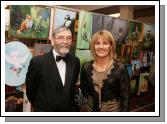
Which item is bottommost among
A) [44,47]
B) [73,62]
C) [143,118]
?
[143,118]

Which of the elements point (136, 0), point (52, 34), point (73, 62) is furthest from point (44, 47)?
point (136, 0)

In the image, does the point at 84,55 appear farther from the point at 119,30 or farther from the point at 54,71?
the point at 119,30

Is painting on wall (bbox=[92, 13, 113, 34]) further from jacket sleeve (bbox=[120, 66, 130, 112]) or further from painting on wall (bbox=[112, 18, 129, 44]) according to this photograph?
jacket sleeve (bbox=[120, 66, 130, 112])

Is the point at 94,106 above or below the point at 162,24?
below

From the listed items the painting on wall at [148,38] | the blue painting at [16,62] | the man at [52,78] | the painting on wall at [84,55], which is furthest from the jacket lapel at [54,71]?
the painting on wall at [148,38]

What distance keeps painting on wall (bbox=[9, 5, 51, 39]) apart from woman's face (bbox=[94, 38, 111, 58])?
21.0 inches

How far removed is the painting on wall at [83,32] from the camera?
8.69 ft

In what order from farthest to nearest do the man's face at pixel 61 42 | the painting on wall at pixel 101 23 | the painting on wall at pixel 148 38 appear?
the painting on wall at pixel 148 38 → the painting on wall at pixel 101 23 → the man's face at pixel 61 42

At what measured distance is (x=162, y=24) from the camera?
8.04ft

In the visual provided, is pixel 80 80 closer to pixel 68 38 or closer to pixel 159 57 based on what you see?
pixel 68 38

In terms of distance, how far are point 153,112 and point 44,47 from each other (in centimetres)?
132

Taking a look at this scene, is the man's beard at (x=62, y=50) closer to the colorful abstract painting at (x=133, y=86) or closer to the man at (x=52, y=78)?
the man at (x=52, y=78)

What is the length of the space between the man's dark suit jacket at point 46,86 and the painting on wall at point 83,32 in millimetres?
384

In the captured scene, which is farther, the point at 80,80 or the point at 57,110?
the point at 80,80
